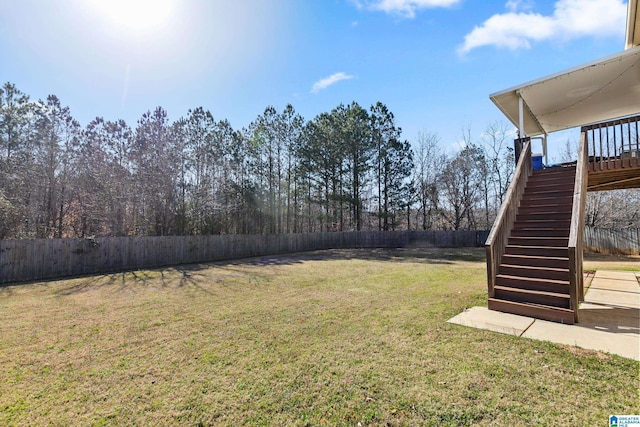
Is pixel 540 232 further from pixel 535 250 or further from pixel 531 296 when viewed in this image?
pixel 531 296

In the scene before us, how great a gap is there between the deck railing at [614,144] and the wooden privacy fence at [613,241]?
1091cm

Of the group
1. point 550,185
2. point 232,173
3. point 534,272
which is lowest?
point 534,272

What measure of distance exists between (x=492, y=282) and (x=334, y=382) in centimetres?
332

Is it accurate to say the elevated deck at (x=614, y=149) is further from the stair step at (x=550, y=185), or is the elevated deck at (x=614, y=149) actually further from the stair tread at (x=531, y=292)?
the stair tread at (x=531, y=292)

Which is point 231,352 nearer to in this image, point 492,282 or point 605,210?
point 492,282

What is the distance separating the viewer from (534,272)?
4664 millimetres

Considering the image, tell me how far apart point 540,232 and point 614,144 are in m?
2.84

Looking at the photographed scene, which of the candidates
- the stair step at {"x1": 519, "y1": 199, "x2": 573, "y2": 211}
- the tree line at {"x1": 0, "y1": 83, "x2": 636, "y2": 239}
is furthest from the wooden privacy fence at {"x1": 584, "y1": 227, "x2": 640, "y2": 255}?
the stair step at {"x1": 519, "y1": 199, "x2": 573, "y2": 211}

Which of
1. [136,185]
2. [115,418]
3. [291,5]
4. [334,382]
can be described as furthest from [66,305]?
[136,185]

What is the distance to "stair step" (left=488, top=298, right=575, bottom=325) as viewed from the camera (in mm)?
3938

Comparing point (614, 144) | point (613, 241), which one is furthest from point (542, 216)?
point (613, 241)

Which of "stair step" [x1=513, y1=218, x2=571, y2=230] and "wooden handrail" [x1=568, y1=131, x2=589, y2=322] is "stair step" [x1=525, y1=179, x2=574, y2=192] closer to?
"wooden handrail" [x1=568, y1=131, x2=589, y2=322]

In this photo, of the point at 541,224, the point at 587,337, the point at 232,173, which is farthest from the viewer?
the point at 232,173

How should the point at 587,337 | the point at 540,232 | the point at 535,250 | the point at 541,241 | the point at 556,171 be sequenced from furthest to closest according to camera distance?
the point at 556,171 < the point at 540,232 < the point at 541,241 < the point at 535,250 < the point at 587,337
